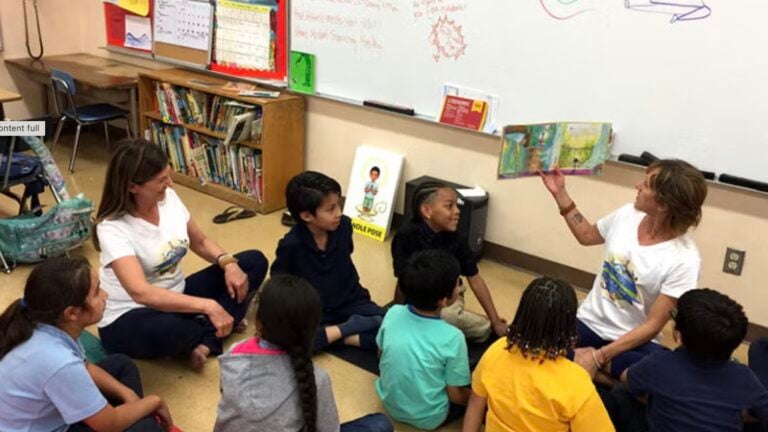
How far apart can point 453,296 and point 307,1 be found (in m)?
2.27

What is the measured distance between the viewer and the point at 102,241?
2186 millimetres

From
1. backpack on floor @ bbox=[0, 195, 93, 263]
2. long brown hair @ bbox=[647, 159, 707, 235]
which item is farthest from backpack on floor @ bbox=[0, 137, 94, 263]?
long brown hair @ bbox=[647, 159, 707, 235]

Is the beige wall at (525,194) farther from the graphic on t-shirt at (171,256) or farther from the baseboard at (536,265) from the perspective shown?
the graphic on t-shirt at (171,256)

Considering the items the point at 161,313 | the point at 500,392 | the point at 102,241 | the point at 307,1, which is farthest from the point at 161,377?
the point at 307,1

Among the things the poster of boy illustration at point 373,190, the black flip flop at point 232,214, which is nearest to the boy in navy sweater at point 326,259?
the poster of boy illustration at point 373,190

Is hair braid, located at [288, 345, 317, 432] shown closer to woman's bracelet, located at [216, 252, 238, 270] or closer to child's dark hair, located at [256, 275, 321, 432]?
child's dark hair, located at [256, 275, 321, 432]

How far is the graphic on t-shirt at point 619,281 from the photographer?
89.1 inches

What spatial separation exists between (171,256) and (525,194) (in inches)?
68.8

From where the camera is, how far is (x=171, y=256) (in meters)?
2.38

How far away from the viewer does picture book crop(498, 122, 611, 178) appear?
2574mm

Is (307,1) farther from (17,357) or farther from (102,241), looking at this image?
(17,357)

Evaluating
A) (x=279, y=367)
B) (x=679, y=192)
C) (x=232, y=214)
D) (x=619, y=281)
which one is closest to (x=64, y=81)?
(x=232, y=214)

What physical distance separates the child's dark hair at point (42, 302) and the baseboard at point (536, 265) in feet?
7.52

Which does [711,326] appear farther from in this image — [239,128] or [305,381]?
[239,128]
